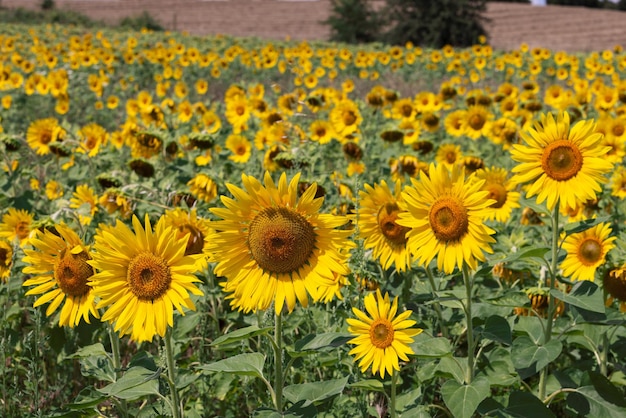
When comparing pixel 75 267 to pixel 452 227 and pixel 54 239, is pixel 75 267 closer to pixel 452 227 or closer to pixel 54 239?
pixel 54 239

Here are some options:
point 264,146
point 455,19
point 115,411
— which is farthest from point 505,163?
point 455,19

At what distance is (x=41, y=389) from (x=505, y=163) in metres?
3.50

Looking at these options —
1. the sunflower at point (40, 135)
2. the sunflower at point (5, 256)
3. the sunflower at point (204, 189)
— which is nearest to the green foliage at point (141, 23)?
the sunflower at point (40, 135)

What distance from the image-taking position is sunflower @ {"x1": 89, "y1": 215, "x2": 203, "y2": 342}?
1.89 meters

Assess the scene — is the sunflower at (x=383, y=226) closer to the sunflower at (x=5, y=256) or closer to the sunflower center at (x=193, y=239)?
the sunflower center at (x=193, y=239)

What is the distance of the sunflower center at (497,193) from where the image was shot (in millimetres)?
3350

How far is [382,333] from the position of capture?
218 cm

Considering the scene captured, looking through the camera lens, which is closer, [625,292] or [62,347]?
[625,292]

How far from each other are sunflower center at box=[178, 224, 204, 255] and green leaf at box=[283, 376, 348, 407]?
69cm

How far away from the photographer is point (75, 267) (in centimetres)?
215

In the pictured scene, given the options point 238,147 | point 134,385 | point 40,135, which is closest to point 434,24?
point 238,147

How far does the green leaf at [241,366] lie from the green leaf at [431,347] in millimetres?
544

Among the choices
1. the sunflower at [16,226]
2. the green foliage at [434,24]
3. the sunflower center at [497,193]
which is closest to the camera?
the sunflower at [16,226]

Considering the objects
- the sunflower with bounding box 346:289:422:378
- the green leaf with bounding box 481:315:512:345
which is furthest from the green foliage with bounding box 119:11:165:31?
the green leaf with bounding box 481:315:512:345
